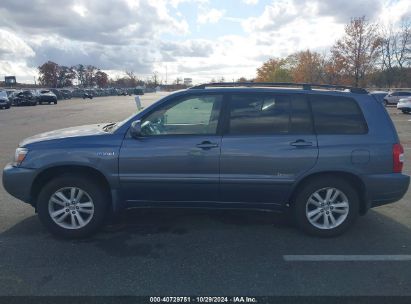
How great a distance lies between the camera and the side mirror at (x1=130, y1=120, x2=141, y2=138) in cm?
426

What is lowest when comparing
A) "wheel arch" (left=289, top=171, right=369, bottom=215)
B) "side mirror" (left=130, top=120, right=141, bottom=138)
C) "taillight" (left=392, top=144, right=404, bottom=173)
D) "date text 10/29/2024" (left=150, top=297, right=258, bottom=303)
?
"date text 10/29/2024" (left=150, top=297, right=258, bottom=303)

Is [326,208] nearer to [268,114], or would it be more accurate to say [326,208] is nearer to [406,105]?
[268,114]

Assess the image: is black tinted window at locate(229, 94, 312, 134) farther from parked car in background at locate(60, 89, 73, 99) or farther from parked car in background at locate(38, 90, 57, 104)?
parked car in background at locate(60, 89, 73, 99)

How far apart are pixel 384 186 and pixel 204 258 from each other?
221 cm

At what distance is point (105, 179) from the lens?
4457mm

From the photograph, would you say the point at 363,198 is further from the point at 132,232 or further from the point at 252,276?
the point at 132,232

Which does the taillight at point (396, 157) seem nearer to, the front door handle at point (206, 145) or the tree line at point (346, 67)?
the front door handle at point (206, 145)

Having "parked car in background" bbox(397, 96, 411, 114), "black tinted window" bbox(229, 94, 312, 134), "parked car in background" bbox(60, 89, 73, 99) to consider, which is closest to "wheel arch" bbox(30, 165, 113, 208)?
"black tinted window" bbox(229, 94, 312, 134)

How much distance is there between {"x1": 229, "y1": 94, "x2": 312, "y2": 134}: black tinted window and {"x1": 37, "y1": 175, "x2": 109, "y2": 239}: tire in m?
1.72

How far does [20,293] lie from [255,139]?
8.94 ft

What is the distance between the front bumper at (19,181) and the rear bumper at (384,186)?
3788 millimetres

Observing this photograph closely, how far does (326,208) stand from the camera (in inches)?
178

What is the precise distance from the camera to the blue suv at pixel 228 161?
14.2 feet

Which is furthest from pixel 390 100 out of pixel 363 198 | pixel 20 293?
pixel 20 293
